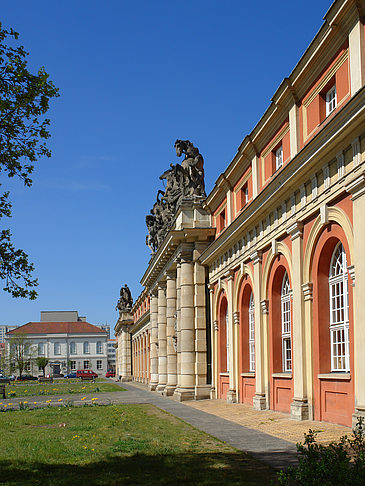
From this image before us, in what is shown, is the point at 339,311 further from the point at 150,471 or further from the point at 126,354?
the point at 126,354

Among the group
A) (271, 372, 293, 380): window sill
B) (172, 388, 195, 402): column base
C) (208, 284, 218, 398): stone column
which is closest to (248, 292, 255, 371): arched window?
(271, 372, 293, 380): window sill

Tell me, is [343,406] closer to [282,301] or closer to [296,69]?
[282,301]

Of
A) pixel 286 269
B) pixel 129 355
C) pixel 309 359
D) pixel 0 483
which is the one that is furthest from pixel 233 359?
pixel 129 355

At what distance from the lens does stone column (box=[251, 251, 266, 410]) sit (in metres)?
21.2

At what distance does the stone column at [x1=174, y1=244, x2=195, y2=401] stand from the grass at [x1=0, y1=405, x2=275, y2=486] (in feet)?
39.8

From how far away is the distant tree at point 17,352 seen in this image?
115750 mm

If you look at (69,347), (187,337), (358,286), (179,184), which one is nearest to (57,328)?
(69,347)

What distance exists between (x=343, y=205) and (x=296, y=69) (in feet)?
15.7

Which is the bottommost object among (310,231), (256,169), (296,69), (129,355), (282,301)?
(129,355)

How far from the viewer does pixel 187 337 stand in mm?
30562

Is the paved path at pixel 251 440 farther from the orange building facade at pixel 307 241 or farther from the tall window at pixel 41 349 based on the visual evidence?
the tall window at pixel 41 349

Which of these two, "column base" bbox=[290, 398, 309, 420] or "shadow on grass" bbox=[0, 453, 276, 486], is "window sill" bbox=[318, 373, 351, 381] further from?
"shadow on grass" bbox=[0, 453, 276, 486]

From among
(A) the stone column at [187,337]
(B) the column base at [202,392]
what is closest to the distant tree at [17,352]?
(A) the stone column at [187,337]

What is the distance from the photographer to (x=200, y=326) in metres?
30.7
